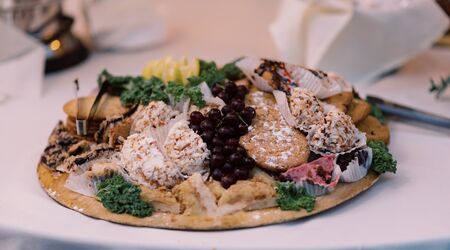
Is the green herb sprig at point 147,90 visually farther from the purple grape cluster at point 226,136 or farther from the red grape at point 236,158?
the red grape at point 236,158

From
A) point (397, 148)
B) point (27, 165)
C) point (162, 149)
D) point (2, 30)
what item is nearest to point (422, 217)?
point (397, 148)

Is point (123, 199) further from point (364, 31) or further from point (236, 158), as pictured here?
point (364, 31)

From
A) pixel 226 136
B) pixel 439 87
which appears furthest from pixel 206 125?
pixel 439 87

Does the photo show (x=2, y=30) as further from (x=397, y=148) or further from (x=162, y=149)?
(x=397, y=148)

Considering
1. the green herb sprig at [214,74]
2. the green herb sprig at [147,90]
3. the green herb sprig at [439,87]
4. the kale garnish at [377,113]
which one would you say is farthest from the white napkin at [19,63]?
the green herb sprig at [439,87]

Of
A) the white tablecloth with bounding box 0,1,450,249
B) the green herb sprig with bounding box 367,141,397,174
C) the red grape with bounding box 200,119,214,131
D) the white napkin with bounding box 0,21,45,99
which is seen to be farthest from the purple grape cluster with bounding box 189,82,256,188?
the white napkin with bounding box 0,21,45,99

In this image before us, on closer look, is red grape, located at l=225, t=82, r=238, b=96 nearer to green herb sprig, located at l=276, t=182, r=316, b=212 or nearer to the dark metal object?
green herb sprig, located at l=276, t=182, r=316, b=212
